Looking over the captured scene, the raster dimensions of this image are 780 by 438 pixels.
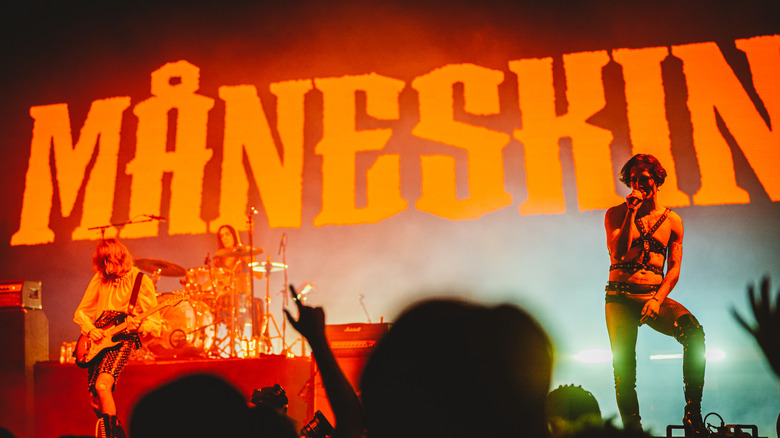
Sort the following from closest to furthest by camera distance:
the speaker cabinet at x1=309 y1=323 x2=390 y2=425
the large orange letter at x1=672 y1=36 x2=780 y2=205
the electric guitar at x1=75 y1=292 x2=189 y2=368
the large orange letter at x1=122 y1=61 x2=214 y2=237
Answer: the electric guitar at x1=75 y1=292 x2=189 y2=368 < the speaker cabinet at x1=309 y1=323 x2=390 y2=425 < the large orange letter at x1=672 y1=36 x2=780 y2=205 < the large orange letter at x1=122 y1=61 x2=214 y2=237

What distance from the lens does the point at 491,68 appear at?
7.84 meters

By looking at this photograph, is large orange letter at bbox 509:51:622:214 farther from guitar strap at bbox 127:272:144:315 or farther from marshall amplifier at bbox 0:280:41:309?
marshall amplifier at bbox 0:280:41:309

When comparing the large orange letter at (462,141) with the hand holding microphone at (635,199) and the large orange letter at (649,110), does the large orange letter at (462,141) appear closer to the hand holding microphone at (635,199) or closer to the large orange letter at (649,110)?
the large orange letter at (649,110)

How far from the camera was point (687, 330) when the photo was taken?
3.32m

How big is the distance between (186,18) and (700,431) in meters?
7.93

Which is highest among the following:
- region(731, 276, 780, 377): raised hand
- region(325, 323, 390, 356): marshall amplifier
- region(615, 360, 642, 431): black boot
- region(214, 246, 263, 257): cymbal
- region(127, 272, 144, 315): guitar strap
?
region(214, 246, 263, 257): cymbal

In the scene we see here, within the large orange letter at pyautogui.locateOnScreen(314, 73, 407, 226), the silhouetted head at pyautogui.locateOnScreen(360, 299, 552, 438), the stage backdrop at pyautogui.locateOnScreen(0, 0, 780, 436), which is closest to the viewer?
the silhouetted head at pyautogui.locateOnScreen(360, 299, 552, 438)

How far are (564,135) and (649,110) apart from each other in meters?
0.96

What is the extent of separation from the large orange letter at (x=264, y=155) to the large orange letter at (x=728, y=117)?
461 cm

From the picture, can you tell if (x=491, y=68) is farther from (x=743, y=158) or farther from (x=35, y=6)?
(x=35, y=6)

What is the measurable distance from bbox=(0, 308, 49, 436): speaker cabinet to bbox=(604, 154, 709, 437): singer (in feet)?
17.7

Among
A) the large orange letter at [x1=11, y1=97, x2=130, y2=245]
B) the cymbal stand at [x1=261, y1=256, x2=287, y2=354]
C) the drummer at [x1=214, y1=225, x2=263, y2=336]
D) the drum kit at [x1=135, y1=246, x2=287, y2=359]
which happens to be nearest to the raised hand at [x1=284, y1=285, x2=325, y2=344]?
the cymbal stand at [x1=261, y1=256, x2=287, y2=354]

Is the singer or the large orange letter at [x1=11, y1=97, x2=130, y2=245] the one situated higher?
the large orange letter at [x1=11, y1=97, x2=130, y2=245]

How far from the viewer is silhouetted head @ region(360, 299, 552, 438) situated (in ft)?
3.96
